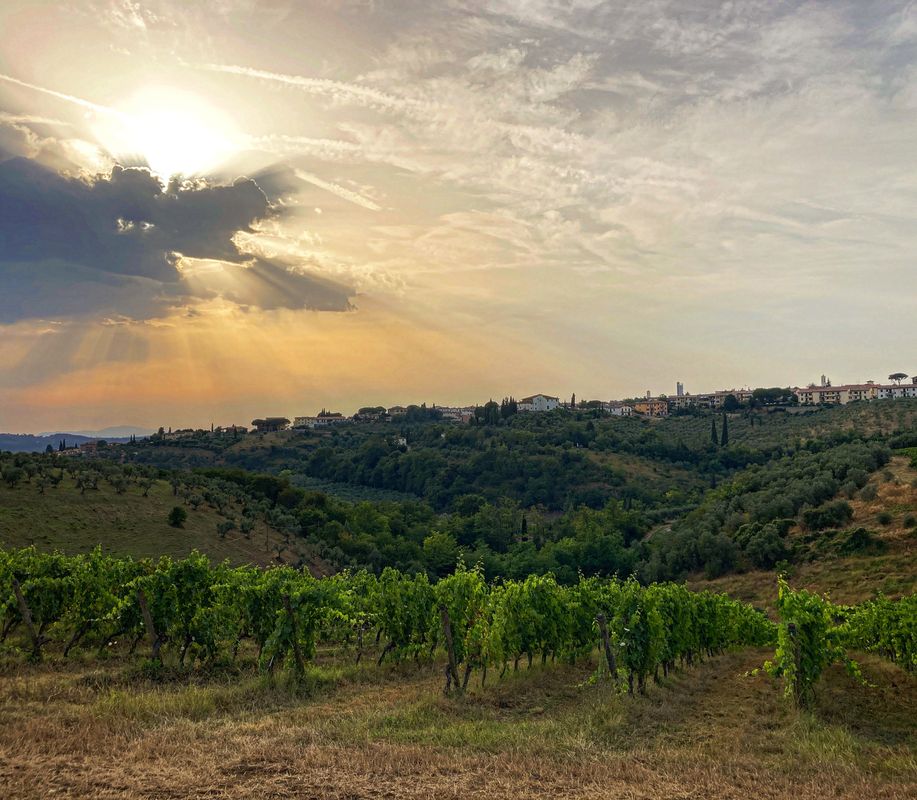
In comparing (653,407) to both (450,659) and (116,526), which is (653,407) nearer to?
(116,526)

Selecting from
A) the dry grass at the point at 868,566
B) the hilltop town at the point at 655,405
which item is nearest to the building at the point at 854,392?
the hilltop town at the point at 655,405

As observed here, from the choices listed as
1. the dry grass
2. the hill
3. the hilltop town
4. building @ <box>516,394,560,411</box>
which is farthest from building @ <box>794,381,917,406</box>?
the hill

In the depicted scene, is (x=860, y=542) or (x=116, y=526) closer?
(x=116, y=526)

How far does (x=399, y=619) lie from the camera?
16812mm

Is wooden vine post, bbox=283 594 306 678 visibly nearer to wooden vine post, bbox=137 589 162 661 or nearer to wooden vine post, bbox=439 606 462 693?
wooden vine post, bbox=137 589 162 661

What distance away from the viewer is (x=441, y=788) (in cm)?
773

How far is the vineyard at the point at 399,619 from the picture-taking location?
13.9 meters

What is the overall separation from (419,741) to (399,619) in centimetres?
726

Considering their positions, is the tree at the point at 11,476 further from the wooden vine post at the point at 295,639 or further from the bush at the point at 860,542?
the bush at the point at 860,542

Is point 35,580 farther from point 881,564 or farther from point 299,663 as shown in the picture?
point 881,564

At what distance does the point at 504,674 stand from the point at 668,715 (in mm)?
4649

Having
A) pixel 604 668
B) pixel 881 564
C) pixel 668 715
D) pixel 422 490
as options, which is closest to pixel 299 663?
pixel 604 668

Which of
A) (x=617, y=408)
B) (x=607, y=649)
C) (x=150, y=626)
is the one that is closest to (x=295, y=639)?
(x=150, y=626)

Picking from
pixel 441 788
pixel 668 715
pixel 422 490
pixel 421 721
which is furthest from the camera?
pixel 422 490
